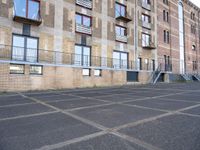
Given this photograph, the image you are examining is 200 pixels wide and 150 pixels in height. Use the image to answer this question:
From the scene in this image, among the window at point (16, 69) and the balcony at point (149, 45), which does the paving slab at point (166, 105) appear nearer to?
the window at point (16, 69)

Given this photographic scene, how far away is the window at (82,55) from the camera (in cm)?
1741

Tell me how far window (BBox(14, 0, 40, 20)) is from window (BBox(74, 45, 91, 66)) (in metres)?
4.89

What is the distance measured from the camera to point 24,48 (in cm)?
1412

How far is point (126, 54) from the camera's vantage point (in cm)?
2216

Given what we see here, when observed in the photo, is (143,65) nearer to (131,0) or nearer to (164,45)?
(164,45)

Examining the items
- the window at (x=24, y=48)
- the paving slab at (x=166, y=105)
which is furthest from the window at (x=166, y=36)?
the paving slab at (x=166, y=105)

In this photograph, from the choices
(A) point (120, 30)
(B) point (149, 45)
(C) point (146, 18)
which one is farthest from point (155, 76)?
(C) point (146, 18)

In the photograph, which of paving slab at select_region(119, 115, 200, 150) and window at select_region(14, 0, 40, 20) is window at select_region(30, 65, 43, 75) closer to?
window at select_region(14, 0, 40, 20)

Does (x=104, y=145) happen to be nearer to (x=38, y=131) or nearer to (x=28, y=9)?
(x=38, y=131)

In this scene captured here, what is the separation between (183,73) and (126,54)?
14410 mm

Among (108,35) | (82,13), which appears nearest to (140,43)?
(108,35)

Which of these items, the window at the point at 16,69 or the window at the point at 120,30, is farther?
the window at the point at 120,30

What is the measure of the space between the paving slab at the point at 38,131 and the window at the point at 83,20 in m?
14.5

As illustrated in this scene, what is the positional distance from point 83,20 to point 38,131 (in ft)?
52.3
